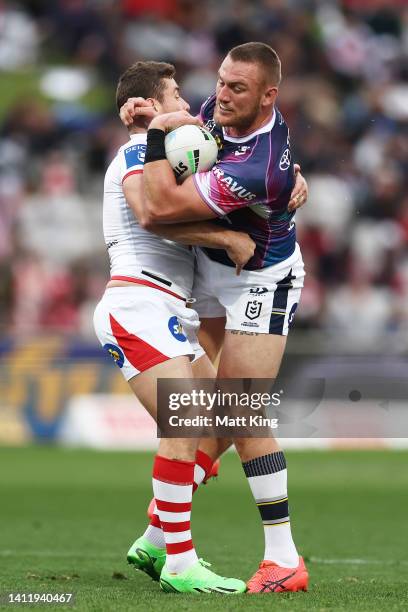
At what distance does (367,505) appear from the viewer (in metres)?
11.8

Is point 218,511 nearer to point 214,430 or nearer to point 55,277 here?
point 214,430

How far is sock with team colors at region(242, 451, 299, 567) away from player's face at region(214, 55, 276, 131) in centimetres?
176

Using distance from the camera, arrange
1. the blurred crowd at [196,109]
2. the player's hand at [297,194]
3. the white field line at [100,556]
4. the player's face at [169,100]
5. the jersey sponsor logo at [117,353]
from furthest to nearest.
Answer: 1. the blurred crowd at [196,109]
2. the white field line at [100,556]
3. the player's face at [169,100]
4. the player's hand at [297,194]
5. the jersey sponsor logo at [117,353]

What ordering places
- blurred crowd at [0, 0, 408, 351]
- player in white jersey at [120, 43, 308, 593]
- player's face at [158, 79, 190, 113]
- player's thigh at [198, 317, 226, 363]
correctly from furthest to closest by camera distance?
1. blurred crowd at [0, 0, 408, 351]
2. player's thigh at [198, 317, 226, 363]
3. player's face at [158, 79, 190, 113]
4. player in white jersey at [120, 43, 308, 593]

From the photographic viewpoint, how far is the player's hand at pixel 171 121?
6.46 m

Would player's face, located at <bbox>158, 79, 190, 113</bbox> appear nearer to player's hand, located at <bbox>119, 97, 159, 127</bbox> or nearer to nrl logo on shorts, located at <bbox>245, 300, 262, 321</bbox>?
player's hand, located at <bbox>119, 97, 159, 127</bbox>

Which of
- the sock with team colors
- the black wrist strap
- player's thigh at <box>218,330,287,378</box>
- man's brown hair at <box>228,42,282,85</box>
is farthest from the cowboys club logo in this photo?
the sock with team colors

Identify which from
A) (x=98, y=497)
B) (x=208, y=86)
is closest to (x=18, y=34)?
(x=208, y=86)

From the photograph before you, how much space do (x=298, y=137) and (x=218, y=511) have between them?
954 cm

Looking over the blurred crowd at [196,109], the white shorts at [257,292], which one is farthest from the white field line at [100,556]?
the blurred crowd at [196,109]

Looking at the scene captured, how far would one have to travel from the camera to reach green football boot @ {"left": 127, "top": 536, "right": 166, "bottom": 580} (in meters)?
6.99

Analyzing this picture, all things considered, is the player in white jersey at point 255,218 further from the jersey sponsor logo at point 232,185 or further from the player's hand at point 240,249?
the player's hand at point 240,249

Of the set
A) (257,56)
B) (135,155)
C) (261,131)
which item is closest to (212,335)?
(135,155)

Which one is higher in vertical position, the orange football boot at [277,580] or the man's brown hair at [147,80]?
the man's brown hair at [147,80]
